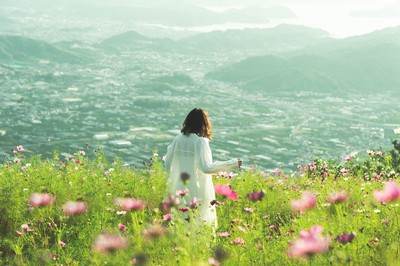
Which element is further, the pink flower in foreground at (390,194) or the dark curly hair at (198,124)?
the dark curly hair at (198,124)

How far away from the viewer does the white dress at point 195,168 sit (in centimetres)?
648

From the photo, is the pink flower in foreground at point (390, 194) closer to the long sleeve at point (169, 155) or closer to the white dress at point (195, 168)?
the white dress at point (195, 168)

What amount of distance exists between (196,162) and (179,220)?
7.93 ft

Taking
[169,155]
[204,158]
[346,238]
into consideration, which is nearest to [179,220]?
[346,238]

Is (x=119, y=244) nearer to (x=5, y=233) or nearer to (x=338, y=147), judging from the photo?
(x=5, y=233)

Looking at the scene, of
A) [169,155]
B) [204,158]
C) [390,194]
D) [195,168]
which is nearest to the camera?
[390,194]

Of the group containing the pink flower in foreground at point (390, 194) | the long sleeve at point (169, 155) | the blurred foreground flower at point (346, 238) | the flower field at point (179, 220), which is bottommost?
the flower field at point (179, 220)

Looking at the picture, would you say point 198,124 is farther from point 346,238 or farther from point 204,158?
point 346,238

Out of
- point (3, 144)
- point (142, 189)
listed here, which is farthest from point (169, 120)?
point (142, 189)

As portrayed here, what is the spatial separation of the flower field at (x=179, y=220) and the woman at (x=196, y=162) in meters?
0.25

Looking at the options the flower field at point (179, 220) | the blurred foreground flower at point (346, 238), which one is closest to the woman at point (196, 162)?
the flower field at point (179, 220)

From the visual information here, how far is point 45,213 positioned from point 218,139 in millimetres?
131104

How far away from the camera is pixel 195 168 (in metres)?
6.64

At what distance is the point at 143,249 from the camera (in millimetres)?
5062
